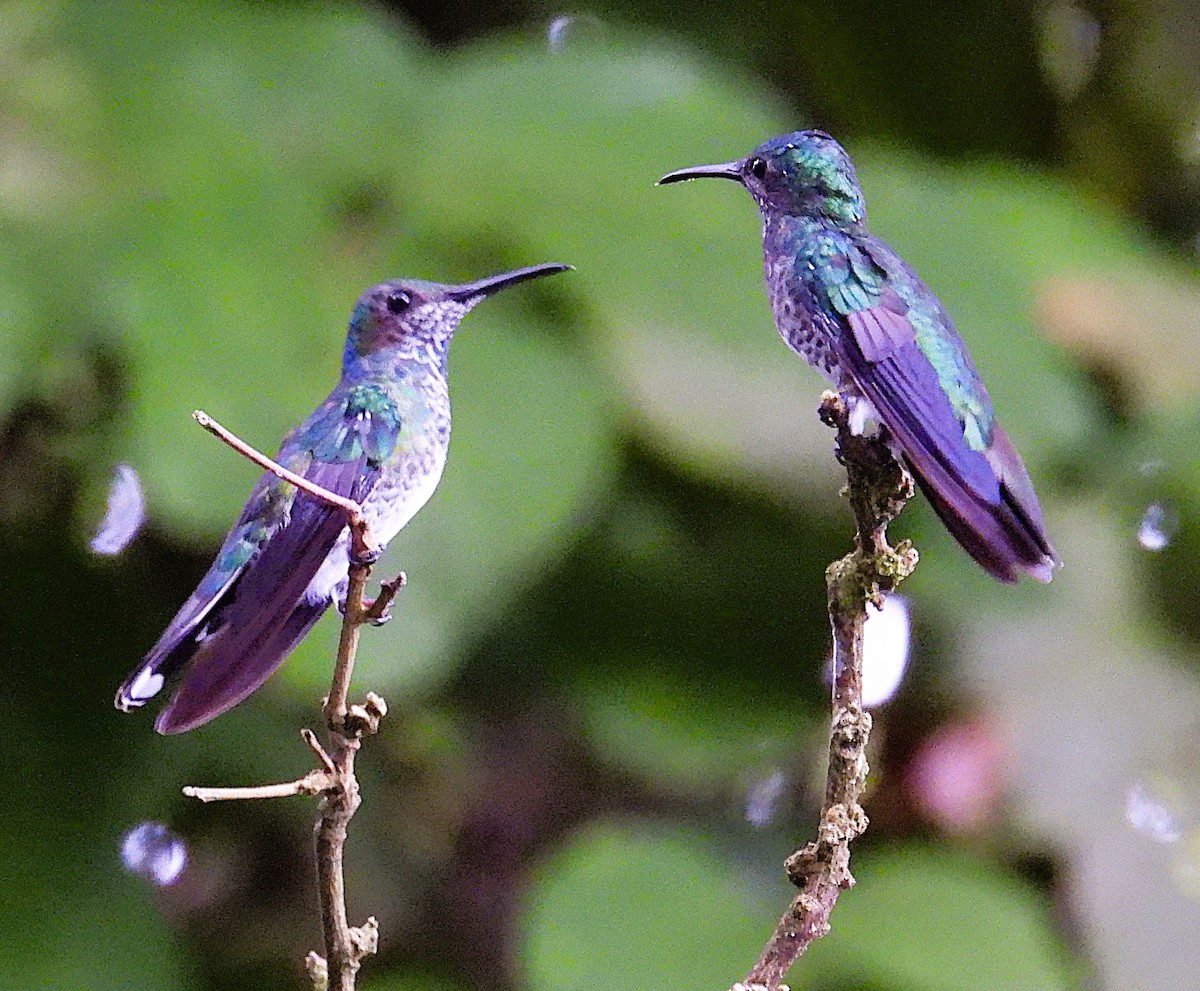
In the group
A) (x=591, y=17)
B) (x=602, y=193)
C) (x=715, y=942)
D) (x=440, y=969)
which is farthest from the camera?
(x=591, y=17)

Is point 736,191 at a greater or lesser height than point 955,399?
lesser

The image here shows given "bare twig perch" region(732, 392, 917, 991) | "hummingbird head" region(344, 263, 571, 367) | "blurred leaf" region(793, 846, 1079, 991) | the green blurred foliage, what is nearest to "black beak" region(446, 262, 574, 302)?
"hummingbird head" region(344, 263, 571, 367)

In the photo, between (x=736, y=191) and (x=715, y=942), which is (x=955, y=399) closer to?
(x=715, y=942)

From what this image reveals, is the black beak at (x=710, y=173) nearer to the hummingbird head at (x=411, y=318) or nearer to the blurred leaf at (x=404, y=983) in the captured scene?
the hummingbird head at (x=411, y=318)

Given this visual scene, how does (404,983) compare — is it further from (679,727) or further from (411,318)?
(411,318)

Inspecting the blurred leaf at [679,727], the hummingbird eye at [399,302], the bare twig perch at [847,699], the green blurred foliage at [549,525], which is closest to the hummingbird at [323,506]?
the hummingbird eye at [399,302]

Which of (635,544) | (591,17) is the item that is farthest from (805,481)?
(591,17)
